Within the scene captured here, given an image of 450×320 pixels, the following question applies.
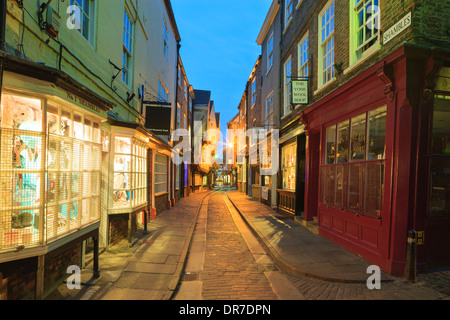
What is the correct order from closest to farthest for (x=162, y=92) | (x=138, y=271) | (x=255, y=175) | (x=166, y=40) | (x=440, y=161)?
(x=440, y=161) < (x=138, y=271) < (x=162, y=92) < (x=166, y=40) < (x=255, y=175)

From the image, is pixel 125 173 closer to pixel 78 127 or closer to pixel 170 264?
pixel 78 127

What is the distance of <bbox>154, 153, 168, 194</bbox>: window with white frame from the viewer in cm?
1222

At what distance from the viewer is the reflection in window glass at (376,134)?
5.41 m

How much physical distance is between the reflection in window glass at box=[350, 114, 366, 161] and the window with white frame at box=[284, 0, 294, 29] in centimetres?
804

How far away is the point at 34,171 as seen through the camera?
334 cm

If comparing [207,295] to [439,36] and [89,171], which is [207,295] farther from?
[439,36]

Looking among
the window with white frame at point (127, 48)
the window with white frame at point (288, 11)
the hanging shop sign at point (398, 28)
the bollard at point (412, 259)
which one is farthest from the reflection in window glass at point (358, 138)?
the window with white frame at point (288, 11)

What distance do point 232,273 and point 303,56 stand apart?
30.4ft

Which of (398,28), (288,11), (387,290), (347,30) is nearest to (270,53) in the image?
(288,11)

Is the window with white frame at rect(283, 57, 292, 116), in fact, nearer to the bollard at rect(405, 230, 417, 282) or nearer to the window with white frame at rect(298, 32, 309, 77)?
the window with white frame at rect(298, 32, 309, 77)

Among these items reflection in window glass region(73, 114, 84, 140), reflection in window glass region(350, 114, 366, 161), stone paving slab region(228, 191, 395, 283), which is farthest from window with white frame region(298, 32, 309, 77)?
reflection in window glass region(73, 114, 84, 140)

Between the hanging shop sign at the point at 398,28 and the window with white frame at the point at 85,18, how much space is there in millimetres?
6823

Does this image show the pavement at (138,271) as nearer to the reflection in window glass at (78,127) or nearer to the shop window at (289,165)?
the reflection in window glass at (78,127)

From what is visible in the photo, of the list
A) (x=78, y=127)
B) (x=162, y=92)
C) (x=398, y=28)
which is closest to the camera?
(x=78, y=127)
